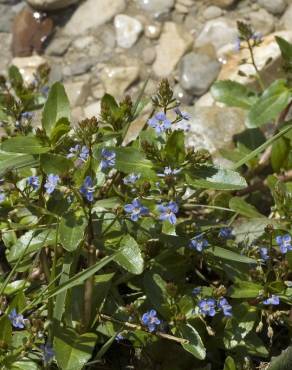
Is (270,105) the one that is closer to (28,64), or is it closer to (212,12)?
(212,12)

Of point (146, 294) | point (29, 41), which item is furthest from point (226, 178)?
point (29, 41)

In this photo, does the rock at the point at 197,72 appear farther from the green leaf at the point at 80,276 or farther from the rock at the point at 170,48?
the green leaf at the point at 80,276

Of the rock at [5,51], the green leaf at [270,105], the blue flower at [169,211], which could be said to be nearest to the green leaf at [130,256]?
the blue flower at [169,211]

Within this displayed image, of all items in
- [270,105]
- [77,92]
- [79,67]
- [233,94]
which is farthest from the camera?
[79,67]

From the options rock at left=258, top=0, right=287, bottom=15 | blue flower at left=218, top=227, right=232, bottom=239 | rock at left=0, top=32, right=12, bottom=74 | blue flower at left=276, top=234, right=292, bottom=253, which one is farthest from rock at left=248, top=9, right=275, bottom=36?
blue flower at left=276, top=234, right=292, bottom=253

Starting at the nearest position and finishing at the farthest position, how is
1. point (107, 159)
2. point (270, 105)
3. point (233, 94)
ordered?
point (107, 159)
point (270, 105)
point (233, 94)

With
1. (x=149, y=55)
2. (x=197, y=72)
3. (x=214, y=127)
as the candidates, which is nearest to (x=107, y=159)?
(x=214, y=127)

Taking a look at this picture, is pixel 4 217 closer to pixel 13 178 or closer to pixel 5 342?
pixel 13 178
